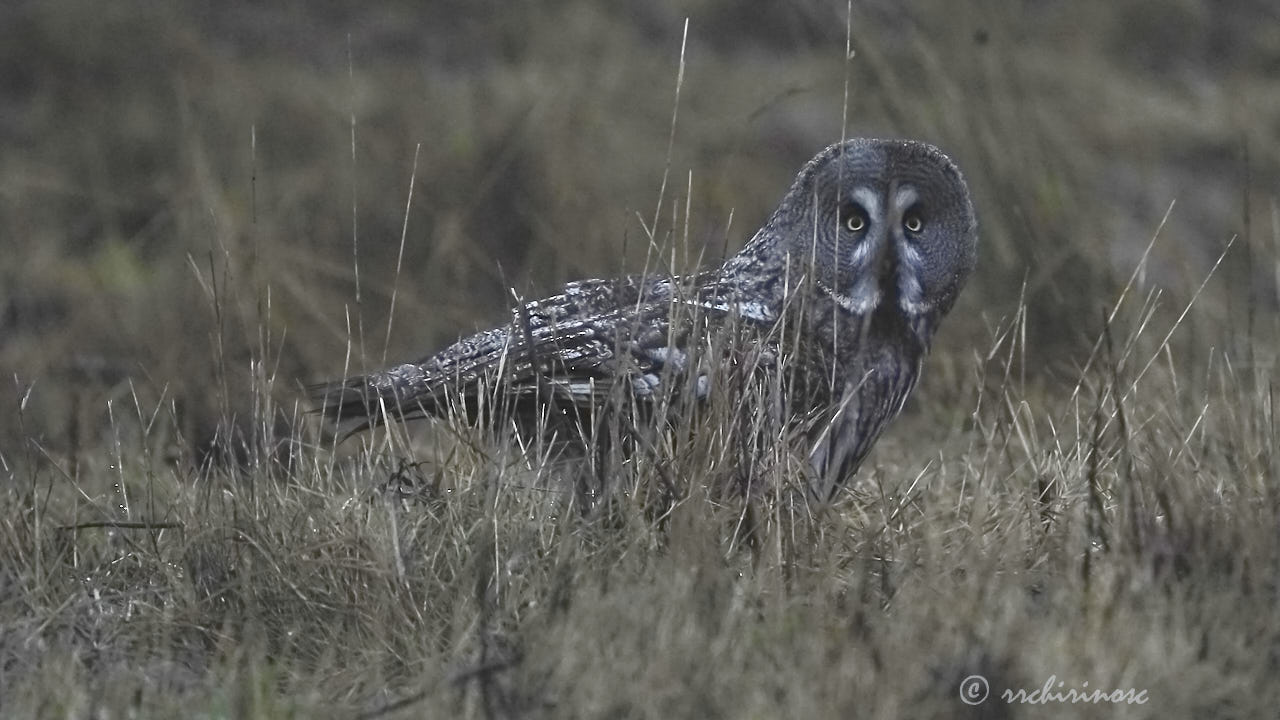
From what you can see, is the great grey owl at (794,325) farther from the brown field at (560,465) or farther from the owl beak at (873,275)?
the brown field at (560,465)

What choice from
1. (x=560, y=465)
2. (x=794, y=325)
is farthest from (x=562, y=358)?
(x=794, y=325)

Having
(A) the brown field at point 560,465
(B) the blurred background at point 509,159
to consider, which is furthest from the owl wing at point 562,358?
(B) the blurred background at point 509,159

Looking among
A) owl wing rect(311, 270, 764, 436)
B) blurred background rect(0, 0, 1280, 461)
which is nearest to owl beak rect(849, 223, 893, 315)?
owl wing rect(311, 270, 764, 436)

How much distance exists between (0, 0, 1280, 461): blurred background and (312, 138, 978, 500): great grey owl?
46 centimetres

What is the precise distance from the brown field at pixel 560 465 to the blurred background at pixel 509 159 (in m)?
0.03

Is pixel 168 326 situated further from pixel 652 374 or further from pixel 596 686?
pixel 596 686

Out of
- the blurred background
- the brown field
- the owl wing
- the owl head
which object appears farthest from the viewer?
the blurred background

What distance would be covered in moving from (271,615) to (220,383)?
51 centimetres

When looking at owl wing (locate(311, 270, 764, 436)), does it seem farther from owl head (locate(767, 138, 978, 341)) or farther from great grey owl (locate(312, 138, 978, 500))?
owl head (locate(767, 138, 978, 341))

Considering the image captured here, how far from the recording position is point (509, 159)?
28.3 ft

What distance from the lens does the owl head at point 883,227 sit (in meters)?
4.15

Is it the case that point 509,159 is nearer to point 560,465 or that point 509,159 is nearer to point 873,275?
point 873,275

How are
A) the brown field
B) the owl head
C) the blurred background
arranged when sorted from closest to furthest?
1. the brown field
2. the owl head
3. the blurred background

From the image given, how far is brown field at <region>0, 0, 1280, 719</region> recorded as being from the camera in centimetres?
292
